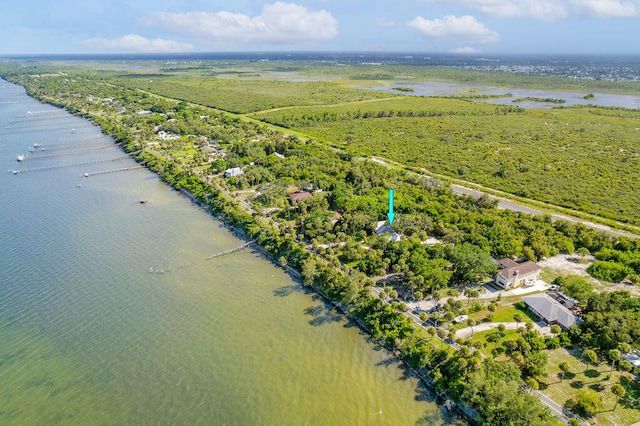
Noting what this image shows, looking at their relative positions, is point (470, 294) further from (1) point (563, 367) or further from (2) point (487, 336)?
(1) point (563, 367)

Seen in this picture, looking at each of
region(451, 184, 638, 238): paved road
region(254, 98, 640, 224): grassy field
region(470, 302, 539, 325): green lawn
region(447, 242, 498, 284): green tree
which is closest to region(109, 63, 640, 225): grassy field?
region(254, 98, 640, 224): grassy field

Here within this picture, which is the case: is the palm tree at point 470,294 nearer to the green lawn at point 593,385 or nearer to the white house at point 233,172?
the green lawn at point 593,385

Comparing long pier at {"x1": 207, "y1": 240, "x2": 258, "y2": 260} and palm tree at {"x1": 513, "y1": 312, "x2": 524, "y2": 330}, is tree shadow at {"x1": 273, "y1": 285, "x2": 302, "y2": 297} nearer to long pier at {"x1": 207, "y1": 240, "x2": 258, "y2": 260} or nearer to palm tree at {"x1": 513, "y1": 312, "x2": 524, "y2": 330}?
long pier at {"x1": 207, "y1": 240, "x2": 258, "y2": 260}

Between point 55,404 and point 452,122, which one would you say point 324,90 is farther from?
point 55,404

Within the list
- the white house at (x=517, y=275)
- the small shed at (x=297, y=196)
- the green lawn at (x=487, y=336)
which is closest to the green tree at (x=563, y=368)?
the green lawn at (x=487, y=336)

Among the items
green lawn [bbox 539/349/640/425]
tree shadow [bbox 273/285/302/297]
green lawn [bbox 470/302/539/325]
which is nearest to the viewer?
green lawn [bbox 539/349/640/425]

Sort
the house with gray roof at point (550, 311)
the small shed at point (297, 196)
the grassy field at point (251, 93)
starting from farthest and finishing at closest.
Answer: the grassy field at point (251, 93)
the small shed at point (297, 196)
the house with gray roof at point (550, 311)
